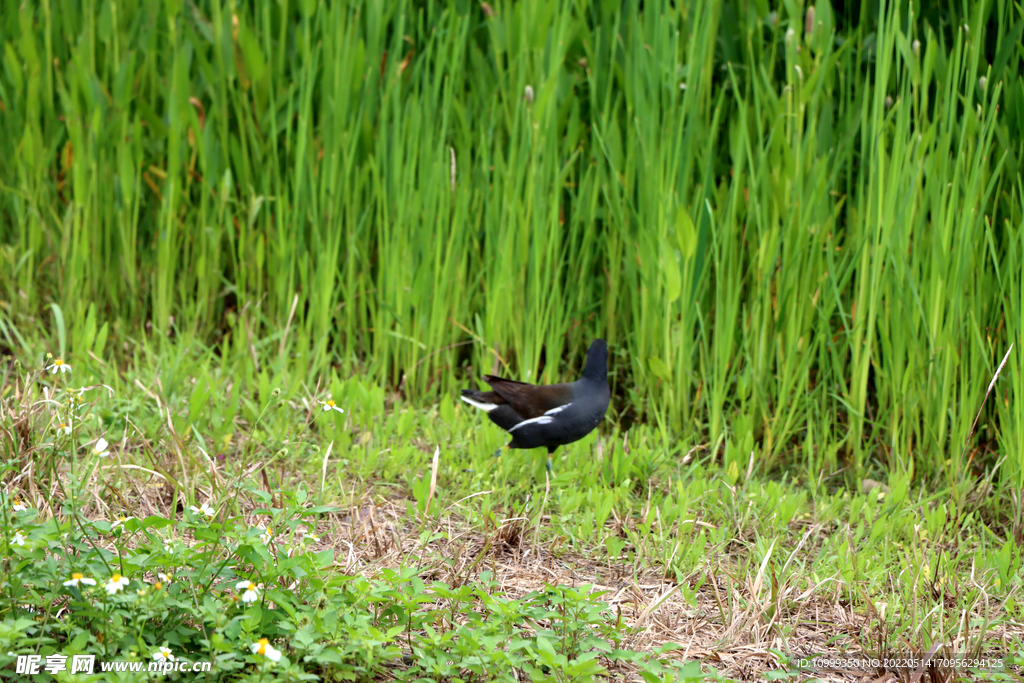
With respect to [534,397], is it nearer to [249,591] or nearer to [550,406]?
[550,406]

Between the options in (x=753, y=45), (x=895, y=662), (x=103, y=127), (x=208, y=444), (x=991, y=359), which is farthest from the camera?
(x=103, y=127)

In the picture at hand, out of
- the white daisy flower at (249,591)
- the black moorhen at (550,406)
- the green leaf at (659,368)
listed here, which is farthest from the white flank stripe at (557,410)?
the white daisy flower at (249,591)

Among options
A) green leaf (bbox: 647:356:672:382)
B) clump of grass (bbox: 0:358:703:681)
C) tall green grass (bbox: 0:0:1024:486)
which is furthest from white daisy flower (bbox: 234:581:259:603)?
green leaf (bbox: 647:356:672:382)

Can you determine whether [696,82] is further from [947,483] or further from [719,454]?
[947,483]

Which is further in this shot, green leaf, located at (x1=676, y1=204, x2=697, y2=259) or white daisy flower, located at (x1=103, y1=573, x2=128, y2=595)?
green leaf, located at (x1=676, y1=204, x2=697, y2=259)

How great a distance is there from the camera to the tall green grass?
10.3ft

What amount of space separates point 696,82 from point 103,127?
108 inches

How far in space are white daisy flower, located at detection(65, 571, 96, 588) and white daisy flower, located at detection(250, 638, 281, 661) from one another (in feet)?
1.18

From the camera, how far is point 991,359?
3.15m

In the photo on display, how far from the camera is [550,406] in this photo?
2748mm

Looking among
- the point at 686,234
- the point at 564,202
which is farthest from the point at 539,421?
the point at 564,202

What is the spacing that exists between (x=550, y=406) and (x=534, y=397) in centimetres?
6

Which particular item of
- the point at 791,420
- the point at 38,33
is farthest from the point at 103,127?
the point at 791,420

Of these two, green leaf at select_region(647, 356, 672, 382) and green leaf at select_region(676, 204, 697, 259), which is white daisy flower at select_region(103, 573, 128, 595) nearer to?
green leaf at select_region(647, 356, 672, 382)
